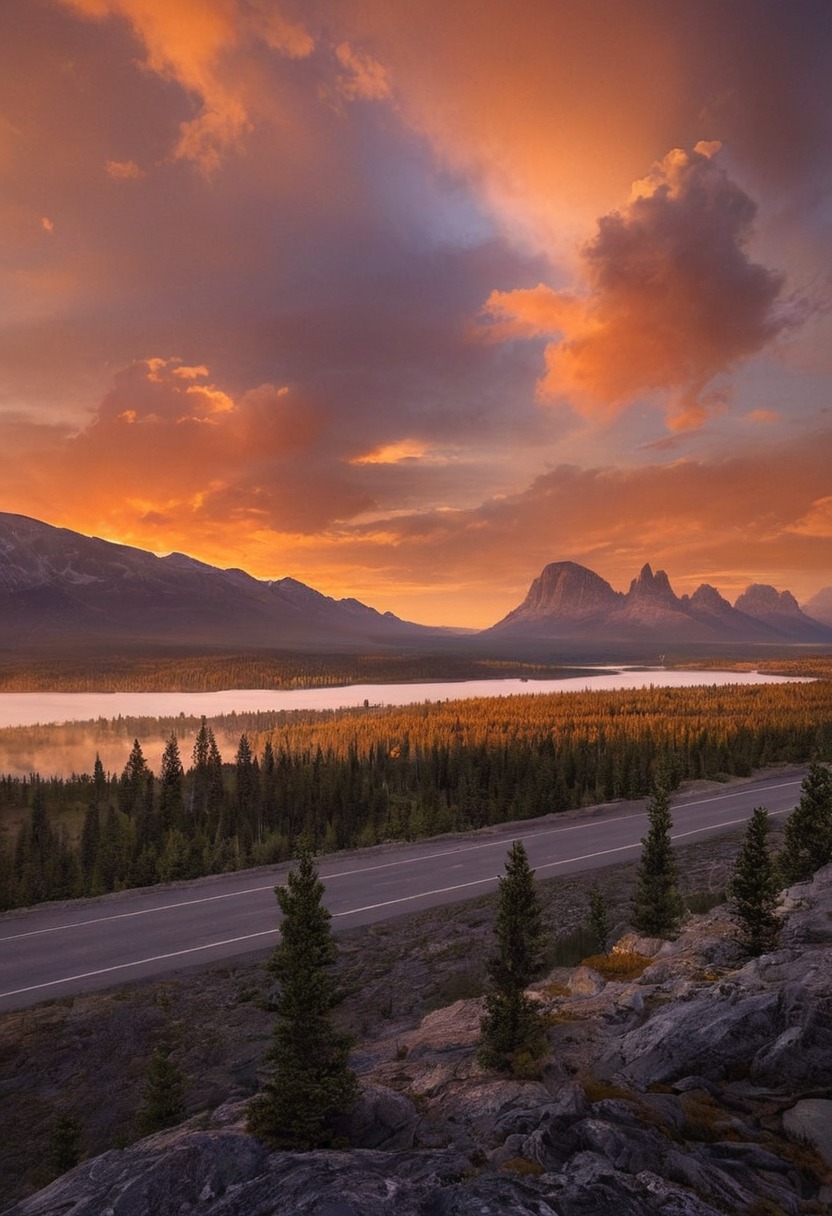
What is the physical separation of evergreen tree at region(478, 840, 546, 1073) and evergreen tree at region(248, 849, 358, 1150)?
372cm

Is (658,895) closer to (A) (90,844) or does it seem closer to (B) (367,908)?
(B) (367,908)

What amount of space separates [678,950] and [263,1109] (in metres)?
15.8

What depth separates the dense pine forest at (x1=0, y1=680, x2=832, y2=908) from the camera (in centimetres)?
6556

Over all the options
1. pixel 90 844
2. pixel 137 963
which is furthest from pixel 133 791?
pixel 137 963

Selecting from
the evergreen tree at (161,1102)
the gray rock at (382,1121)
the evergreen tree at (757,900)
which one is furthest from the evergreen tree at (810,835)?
the evergreen tree at (161,1102)

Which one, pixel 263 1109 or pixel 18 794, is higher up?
pixel 263 1109

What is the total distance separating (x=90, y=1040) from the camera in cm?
2280

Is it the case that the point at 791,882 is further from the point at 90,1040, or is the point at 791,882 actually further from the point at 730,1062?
the point at 90,1040

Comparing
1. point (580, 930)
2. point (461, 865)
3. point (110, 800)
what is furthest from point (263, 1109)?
point (110, 800)

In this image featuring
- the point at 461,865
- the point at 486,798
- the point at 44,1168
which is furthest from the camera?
the point at 486,798

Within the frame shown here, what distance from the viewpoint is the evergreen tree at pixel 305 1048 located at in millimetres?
11969

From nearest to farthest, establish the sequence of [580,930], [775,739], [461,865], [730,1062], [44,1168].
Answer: [730,1062]
[44,1168]
[580,930]
[461,865]
[775,739]

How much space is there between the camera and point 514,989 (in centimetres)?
1555

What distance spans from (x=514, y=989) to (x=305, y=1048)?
5344mm
